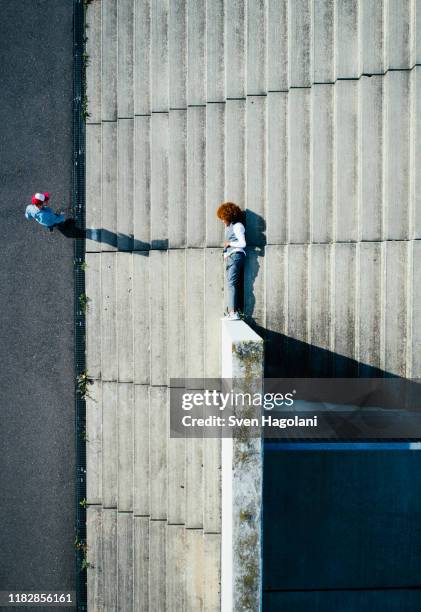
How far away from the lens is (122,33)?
6.03 meters

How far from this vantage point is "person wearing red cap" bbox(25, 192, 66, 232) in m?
5.66

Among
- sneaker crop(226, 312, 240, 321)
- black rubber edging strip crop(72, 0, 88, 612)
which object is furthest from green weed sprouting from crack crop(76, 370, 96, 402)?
sneaker crop(226, 312, 240, 321)

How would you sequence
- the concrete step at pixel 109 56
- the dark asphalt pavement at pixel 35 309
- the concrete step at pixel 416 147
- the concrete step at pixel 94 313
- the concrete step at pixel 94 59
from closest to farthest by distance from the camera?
1. the concrete step at pixel 416 147
2. the concrete step at pixel 109 56
3. the concrete step at pixel 94 59
4. the concrete step at pixel 94 313
5. the dark asphalt pavement at pixel 35 309

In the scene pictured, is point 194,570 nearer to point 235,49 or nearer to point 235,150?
point 235,150

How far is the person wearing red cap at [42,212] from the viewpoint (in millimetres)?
5656

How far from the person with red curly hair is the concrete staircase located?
0.25 meters

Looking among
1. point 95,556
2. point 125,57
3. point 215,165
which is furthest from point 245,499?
point 125,57

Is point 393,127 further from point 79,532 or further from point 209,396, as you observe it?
point 79,532

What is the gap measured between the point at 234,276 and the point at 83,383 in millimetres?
3181

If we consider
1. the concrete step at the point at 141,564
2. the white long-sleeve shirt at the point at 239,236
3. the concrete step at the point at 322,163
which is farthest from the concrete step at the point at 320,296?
the concrete step at the point at 141,564

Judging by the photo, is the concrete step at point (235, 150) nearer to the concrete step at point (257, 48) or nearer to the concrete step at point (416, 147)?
the concrete step at point (257, 48)

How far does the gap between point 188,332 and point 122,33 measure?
4.79 metres

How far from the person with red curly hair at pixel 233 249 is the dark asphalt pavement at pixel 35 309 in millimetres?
2824

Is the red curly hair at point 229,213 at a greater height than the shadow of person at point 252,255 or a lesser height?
greater
